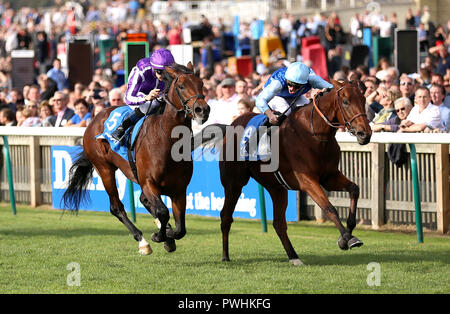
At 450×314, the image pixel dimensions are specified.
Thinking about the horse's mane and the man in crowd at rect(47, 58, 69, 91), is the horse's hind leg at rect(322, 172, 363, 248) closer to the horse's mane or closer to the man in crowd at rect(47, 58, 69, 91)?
the horse's mane

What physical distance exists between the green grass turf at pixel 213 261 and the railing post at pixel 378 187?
0.69ft

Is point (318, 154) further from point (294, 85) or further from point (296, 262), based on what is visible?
point (296, 262)

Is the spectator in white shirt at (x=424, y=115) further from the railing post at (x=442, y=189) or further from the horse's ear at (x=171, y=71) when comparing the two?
the horse's ear at (x=171, y=71)

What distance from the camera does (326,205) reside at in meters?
7.42

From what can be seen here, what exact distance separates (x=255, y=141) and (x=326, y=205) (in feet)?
3.55

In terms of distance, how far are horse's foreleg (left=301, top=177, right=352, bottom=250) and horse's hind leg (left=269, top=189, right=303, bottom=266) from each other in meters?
0.60

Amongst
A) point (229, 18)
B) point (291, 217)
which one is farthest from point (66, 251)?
point (229, 18)

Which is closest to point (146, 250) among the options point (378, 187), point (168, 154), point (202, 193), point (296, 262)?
point (168, 154)

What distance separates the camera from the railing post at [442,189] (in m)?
9.55

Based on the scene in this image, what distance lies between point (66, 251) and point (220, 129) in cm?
198

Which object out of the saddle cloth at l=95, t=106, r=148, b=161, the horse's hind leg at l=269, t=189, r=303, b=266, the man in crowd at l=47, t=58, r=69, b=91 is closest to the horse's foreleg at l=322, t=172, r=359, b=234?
the horse's hind leg at l=269, t=189, r=303, b=266

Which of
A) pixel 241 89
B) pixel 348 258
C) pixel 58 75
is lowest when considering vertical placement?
pixel 348 258

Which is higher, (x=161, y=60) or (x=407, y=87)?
(x=161, y=60)
